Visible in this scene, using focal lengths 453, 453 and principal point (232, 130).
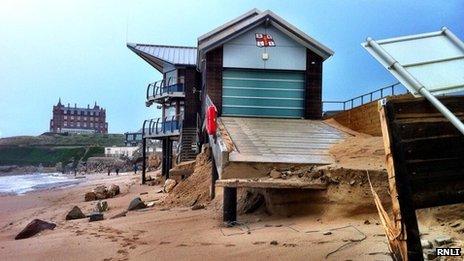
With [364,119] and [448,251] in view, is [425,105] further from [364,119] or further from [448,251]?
[364,119]

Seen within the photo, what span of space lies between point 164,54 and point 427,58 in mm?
31436

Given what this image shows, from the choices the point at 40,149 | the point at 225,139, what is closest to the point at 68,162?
the point at 40,149

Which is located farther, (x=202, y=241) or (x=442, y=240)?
(x=202, y=241)

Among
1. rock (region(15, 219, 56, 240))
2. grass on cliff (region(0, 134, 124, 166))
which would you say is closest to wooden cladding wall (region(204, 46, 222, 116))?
rock (region(15, 219, 56, 240))

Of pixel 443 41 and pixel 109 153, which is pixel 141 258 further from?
pixel 109 153

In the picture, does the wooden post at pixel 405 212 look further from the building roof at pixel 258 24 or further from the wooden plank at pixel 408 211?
the building roof at pixel 258 24

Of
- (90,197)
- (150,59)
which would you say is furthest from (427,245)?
(150,59)

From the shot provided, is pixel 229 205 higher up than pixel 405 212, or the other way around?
pixel 405 212

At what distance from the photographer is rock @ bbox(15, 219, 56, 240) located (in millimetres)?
12158

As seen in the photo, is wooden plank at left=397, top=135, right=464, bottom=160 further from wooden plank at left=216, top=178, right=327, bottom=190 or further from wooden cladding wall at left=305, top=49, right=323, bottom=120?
wooden cladding wall at left=305, top=49, right=323, bottom=120

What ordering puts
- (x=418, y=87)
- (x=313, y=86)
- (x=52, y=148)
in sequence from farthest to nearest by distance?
(x=52, y=148) → (x=313, y=86) → (x=418, y=87)

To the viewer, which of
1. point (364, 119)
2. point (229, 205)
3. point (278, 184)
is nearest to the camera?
point (278, 184)

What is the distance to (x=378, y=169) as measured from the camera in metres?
9.05

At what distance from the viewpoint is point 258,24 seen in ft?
69.4
